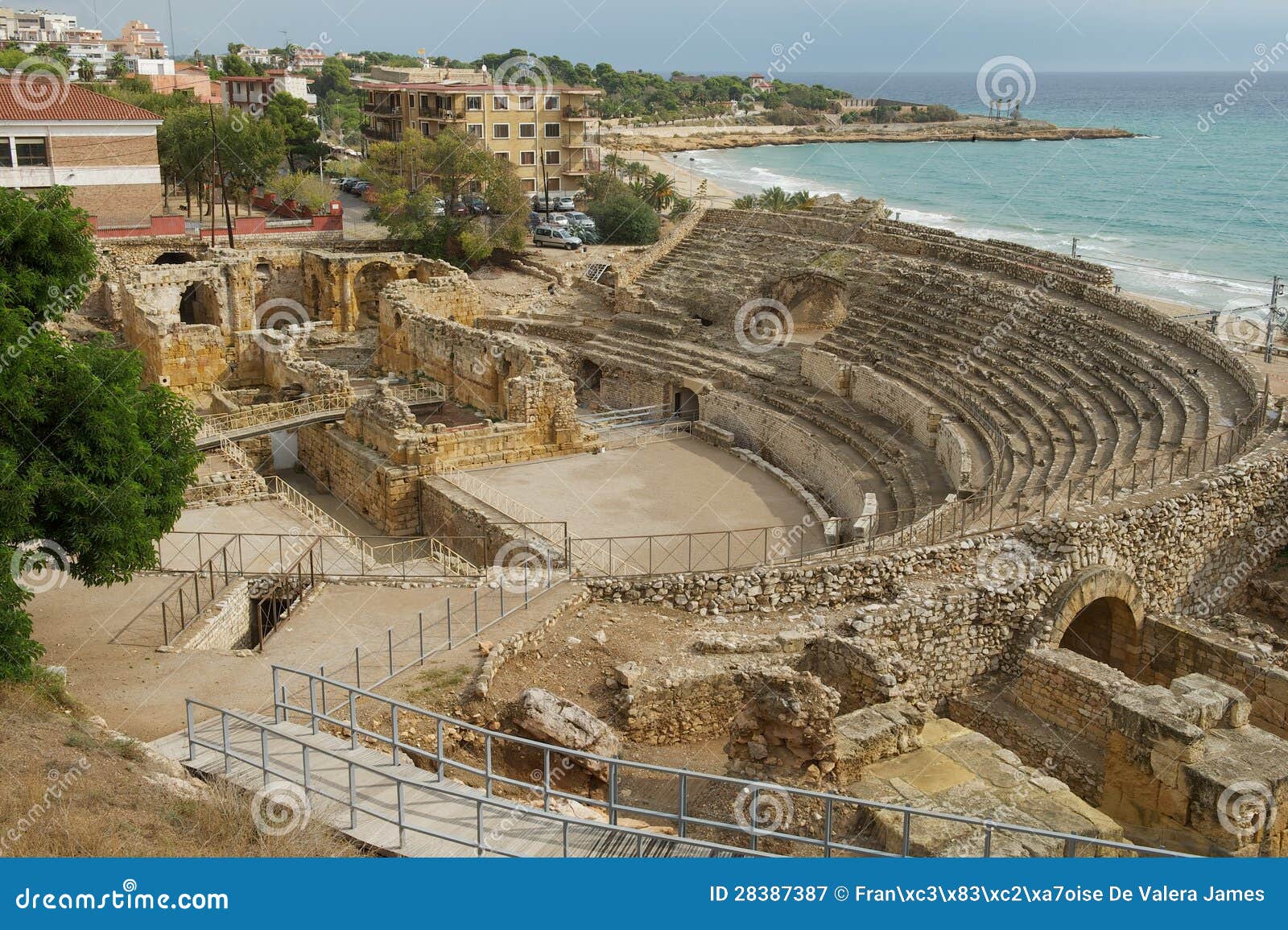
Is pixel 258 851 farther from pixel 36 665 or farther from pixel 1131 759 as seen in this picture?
pixel 1131 759

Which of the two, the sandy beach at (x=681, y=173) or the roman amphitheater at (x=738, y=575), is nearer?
the roman amphitheater at (x=738, y=575)

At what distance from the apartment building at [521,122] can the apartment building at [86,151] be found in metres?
16.3

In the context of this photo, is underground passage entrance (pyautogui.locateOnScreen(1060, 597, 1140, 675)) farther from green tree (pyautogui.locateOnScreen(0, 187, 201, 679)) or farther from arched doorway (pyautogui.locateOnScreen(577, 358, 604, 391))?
arched doorway (pyautogui.locateOnScreen(577, 358, 604, 391))

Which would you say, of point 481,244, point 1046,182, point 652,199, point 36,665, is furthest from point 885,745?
point 1046,182

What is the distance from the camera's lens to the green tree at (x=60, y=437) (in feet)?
40.1

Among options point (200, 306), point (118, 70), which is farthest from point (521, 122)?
point (118, 70)

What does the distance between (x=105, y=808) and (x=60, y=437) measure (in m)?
4.76

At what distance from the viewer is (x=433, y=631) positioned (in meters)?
15.6

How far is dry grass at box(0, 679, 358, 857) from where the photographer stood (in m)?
9.12

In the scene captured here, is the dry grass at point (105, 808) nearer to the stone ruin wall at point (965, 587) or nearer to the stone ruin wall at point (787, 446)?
the stone ruin wall at point (965, 587)

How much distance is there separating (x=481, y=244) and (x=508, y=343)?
13.3m

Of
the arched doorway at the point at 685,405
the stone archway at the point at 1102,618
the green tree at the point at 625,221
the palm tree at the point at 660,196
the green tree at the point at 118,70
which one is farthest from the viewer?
the green tree at the point at 118,70

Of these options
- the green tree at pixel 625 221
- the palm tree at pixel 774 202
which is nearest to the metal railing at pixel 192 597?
the green tree at pixel 625 221

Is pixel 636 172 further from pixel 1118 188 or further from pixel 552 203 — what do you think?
pixel 1118 188
